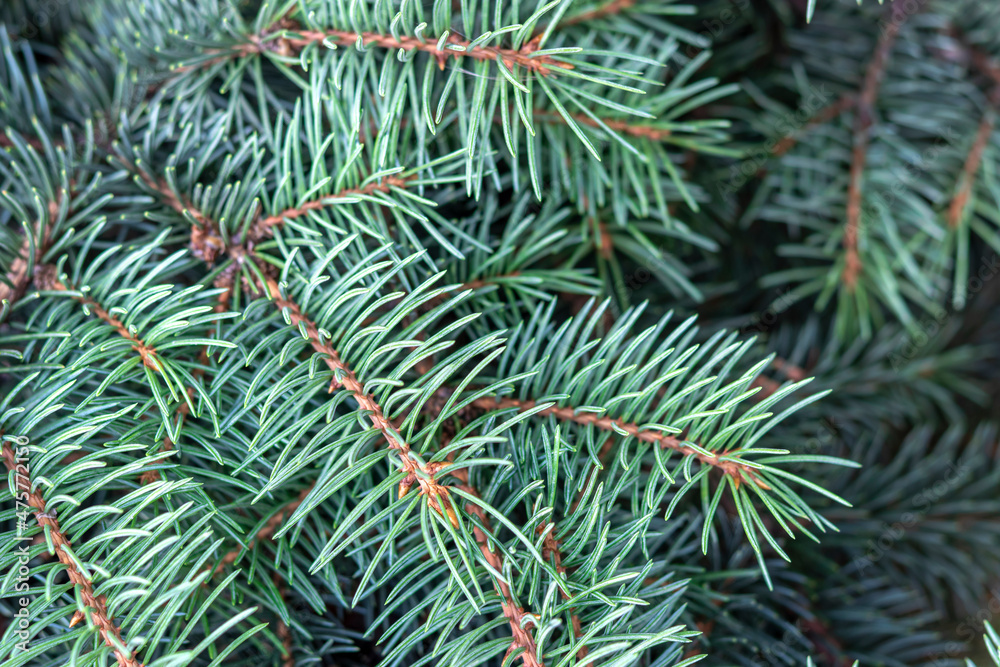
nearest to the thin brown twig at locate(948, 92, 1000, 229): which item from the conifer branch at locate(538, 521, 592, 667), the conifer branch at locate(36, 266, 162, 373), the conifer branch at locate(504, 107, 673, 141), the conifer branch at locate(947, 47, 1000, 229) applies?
the conifer branch at locate(947, 47, 1000, 229)

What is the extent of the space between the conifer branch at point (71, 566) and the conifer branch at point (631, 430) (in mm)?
165

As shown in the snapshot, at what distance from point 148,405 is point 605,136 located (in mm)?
258

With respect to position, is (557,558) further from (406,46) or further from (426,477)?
(406,46)

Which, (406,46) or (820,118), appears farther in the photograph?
(820,118)

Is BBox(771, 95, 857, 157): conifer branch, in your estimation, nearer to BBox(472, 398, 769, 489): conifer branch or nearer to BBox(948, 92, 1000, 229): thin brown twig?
BBox(948, 92, 1000, 229): thin brown twig

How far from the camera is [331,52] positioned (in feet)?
1.08

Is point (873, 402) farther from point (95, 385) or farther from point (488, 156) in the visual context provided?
point (95, 385)

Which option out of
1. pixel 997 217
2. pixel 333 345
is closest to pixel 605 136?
pixel 333 345

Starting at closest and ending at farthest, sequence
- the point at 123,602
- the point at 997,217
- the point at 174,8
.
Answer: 1. the point at 123,602
2. the point at 174,8
3. the point at 997,217

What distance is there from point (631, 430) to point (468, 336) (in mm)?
99

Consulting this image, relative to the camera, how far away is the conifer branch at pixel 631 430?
0.29 metres

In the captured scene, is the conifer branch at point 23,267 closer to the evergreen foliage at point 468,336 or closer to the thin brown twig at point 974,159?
the evergreen foliage at point 468,336

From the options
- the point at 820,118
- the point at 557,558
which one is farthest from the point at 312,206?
the point at 820,118

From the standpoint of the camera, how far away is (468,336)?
35 cm
